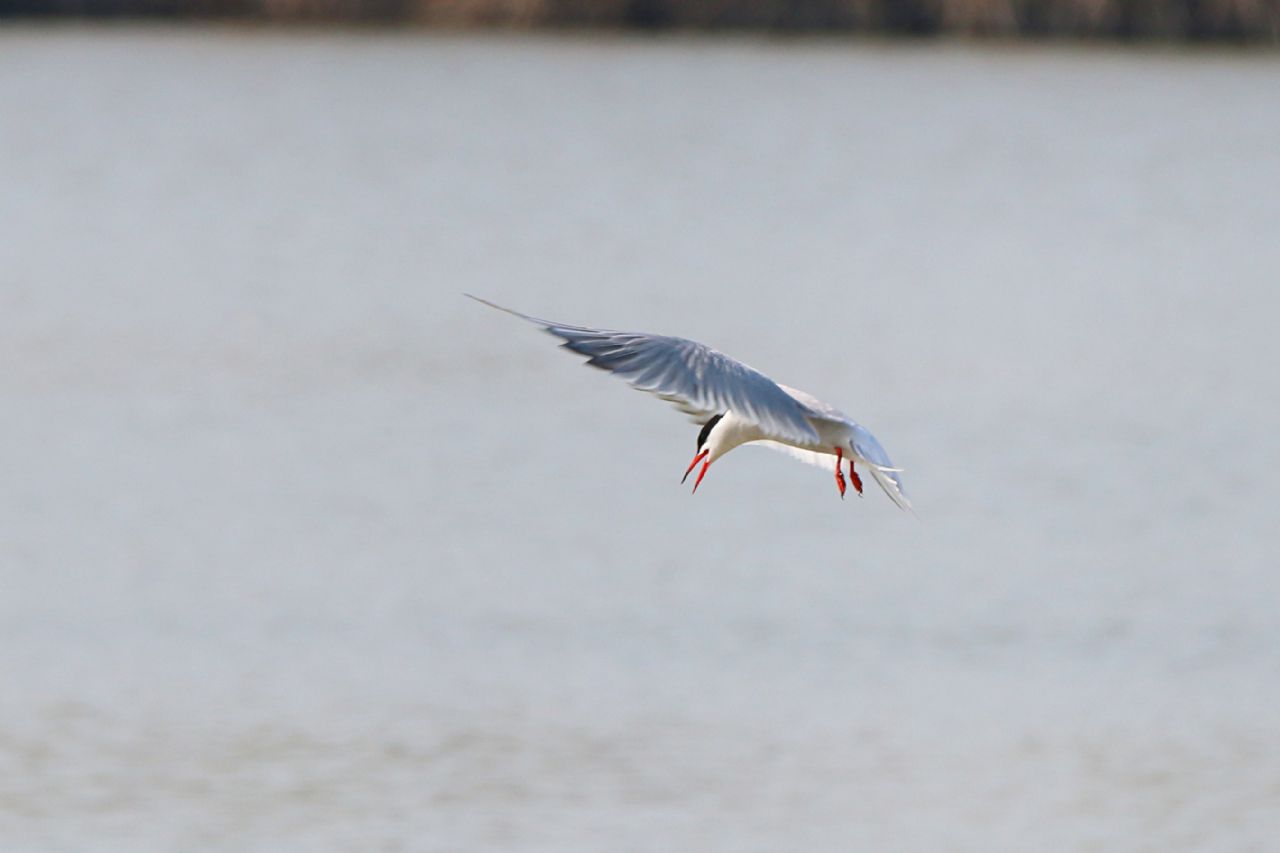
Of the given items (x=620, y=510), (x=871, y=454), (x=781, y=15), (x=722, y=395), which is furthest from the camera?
(x=781, y=15)

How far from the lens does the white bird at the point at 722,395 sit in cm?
488

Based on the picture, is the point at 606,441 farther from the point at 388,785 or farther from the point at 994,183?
the point at 994,183

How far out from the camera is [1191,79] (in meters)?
27.6

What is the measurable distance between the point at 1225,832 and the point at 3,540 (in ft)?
19.6

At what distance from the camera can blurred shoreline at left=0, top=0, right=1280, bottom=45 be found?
29.8m

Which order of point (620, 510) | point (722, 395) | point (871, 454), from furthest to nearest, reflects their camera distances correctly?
point (620, 510) → point (871, 454) → point (722, 395)

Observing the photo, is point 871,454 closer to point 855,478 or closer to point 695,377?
point 855,478

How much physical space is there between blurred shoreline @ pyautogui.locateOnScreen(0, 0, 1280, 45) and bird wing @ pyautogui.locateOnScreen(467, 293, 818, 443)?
2567 centimetres

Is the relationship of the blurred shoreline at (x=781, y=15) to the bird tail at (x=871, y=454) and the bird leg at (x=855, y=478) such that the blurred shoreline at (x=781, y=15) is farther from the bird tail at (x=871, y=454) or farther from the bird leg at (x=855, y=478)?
the bird tail at (x=871, y=454)

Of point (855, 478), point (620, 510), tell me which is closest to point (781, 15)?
point (620, 510)

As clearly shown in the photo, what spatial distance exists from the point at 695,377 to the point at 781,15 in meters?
27.4

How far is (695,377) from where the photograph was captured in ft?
16.3

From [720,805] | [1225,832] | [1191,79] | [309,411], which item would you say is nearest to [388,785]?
[720,805]

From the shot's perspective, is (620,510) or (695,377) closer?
(695,377)
